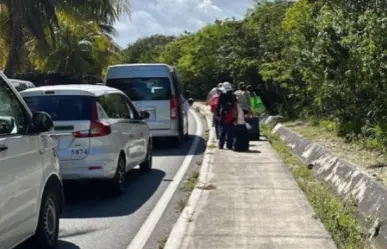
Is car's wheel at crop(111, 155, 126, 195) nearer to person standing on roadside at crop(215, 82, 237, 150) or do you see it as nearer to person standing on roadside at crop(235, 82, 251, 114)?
person standing on roadside at crop(215, 82, 237, 150)

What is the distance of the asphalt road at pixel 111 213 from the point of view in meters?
7.79

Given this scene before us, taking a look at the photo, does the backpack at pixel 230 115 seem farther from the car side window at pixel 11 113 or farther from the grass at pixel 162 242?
the car side window at pixel 11 113

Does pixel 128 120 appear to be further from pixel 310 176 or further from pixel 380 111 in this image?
pixel 380 111

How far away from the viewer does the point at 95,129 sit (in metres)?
10.0

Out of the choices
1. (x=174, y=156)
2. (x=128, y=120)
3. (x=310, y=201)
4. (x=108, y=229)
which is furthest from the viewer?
(x=174, y=156)

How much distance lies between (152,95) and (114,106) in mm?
6442

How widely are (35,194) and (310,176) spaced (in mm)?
6535

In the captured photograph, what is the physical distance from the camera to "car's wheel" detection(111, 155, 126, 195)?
10.5 metres

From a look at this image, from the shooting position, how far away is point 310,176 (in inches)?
473

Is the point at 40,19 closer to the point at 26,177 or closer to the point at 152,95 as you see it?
the point at 152,95

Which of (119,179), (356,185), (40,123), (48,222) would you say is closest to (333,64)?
(356,185)

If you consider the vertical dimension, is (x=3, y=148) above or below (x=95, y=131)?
above

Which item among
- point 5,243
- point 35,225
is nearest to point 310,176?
point 35,225

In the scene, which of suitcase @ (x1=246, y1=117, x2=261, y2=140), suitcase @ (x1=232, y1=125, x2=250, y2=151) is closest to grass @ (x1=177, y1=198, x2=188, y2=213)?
suitcase @ (x1=232, y1=125, x2=250, y2=151)
